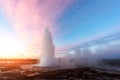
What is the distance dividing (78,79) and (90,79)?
348 cm

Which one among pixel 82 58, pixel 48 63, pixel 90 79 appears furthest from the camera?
pixel 82 58

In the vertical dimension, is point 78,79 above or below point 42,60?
below

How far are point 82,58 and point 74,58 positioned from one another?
7164mm

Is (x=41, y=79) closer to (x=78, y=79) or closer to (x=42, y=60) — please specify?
(x=78, y=79)

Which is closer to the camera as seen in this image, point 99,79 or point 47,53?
point 99,79

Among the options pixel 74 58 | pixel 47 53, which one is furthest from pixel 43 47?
pixel 74 58

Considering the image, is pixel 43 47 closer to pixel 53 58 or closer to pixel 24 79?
pixel 53 58

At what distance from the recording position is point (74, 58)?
182750 mm

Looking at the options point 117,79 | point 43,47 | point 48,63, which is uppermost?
point 43,47

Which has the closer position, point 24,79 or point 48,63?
point 24,79

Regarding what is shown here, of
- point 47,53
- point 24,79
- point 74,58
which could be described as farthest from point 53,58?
point 74,58

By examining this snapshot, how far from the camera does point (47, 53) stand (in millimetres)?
115562

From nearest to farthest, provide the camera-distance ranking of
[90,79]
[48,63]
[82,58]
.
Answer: [90,79] < [48,63] < [82,58]

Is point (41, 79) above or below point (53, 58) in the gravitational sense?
below
